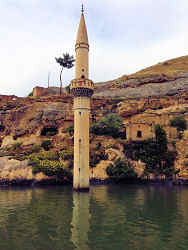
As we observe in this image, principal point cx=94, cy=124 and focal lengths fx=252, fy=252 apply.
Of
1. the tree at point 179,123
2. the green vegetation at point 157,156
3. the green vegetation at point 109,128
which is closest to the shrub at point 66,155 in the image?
the green vegetation at point 109,128

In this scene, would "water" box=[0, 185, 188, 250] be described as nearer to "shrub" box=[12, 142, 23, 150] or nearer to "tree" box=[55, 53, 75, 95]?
"shrub" box=[12, 142, 23, 150]

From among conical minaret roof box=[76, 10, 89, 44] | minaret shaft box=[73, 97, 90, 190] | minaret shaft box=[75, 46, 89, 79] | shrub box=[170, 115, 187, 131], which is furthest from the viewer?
shrub box=[170, 115, 187, 131]

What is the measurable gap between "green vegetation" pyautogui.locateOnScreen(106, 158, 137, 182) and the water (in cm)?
1506

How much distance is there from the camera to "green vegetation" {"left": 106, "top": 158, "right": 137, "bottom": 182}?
38594mm

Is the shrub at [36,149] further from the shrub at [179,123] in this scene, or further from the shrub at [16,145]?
the shrub at [179,123]

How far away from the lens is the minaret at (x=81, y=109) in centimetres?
2962

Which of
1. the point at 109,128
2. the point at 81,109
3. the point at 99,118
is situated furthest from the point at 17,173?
the point at 99,118

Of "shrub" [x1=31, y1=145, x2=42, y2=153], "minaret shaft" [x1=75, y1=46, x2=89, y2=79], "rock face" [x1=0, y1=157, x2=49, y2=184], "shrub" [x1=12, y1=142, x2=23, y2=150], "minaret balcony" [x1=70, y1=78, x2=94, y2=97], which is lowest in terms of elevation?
"rock face" [x1=0, y1=157, x2=49, y2=184]

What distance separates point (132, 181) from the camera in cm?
3959

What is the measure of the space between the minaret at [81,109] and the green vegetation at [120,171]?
1007 centimetres

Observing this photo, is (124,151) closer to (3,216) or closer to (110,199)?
(110,199)

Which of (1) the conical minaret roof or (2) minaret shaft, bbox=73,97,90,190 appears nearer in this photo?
(2) minaret shaft, bbox=73,97,90,190

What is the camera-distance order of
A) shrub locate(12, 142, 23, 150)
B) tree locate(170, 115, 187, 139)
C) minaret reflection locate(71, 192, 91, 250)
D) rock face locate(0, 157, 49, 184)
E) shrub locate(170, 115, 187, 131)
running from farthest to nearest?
1. shrub locate(12, 142, 23, 150)
2. shrub locate(170, 115, 187, 131)
3. tree locate(170, 115, 187, 139)
4. rock face locate(0, 157, 49, 184)
5. minaret reflection locate(71, 192, 91, 250)

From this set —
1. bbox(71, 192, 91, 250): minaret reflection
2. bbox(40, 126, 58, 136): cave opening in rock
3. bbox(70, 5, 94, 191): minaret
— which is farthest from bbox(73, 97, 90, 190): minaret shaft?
bbox(40, 126, 58, 136): cave opening in rock
